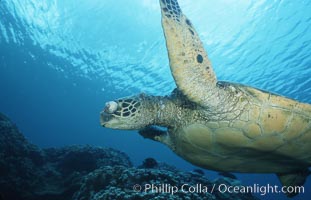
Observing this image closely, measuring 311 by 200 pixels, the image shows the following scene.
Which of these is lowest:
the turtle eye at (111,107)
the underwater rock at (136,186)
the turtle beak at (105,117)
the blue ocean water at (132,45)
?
the underwater rock at (136,186)

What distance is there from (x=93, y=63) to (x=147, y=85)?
626cm

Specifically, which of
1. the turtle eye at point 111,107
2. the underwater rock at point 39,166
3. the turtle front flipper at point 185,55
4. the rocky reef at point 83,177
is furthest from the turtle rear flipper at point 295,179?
the underwater rock at point 39,166

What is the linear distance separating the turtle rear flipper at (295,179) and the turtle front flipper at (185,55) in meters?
3.22

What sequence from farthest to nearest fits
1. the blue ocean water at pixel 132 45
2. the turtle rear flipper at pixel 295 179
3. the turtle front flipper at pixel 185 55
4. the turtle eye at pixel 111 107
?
the blue ocean water at pixel 132 45 < the turtle rear flipper at pixel 295 179 < the turtle eye at pixel 111 107 < the turtle front flipper at pixel 185 55

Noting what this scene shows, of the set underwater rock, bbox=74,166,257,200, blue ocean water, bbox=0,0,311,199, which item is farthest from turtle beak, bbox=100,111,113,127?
blue ocean water, bbox=0,0,311,199

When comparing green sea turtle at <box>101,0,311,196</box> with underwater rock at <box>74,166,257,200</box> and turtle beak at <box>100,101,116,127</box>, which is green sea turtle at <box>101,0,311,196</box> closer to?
turtle beak at <box>100,101,116,127</box>

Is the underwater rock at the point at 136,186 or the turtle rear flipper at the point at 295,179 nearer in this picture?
the underwater rock at the point at 136,186

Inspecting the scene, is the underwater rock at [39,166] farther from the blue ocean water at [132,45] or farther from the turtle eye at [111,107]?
the blue ocean water at [132,45]

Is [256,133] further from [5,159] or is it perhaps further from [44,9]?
[44,9]

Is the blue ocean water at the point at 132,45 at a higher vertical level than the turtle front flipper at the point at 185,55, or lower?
higher

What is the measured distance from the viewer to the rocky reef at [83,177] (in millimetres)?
4977

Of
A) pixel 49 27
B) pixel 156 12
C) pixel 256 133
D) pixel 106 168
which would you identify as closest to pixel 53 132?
pixel 49 27

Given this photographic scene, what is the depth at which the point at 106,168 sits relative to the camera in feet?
19.5

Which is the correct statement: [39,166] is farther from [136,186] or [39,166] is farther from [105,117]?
[105,117]
